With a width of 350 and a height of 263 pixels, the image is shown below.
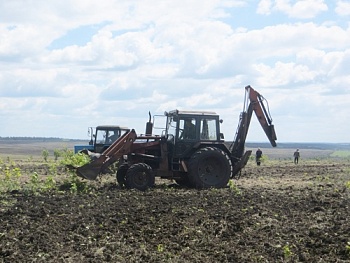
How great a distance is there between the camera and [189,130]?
62.9 ft

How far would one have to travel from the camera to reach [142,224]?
11.6 m

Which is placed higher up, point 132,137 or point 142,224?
point 132,137

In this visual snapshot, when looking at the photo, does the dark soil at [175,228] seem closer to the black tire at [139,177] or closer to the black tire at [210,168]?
the black tire at [139,177]

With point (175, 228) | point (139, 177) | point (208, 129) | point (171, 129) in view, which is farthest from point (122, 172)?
point (175, 228)

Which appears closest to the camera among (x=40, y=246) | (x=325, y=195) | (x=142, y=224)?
(x=40, y=246)

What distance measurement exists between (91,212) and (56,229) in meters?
1.81

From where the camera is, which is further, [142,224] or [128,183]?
[128,183]

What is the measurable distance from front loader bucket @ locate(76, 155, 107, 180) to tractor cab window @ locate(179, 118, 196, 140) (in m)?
2.63

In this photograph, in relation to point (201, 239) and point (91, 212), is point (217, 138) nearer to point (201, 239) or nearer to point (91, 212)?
point (91, 212)

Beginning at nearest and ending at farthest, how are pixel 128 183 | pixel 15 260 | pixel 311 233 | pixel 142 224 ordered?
1. pixel 15 260
2. pixel 311 233
3. pixel 142 224
4. pixel 128 183

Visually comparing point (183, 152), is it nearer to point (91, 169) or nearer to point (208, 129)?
point (208, 129)

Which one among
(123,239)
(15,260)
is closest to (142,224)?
(123,239)

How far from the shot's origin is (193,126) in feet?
63.0

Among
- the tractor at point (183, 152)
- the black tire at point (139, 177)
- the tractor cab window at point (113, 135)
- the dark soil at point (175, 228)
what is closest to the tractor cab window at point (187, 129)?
the tractor at point (183, 152)
